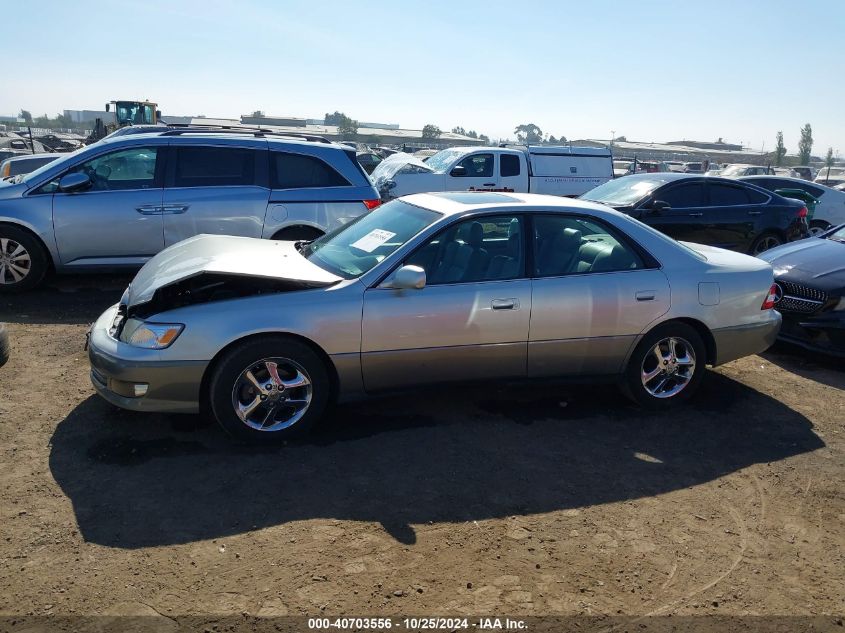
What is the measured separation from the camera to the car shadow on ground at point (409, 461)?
3.55 m

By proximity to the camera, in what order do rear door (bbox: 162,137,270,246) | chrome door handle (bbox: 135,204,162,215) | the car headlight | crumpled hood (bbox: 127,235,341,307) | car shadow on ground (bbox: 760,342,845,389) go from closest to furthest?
the car headlight
crumpled hood (bbox: 127,235,341,307)
car shadow on ground (bbox: 760,342,845,389)
chrome door handle (bbox: 135,204,162,215)
rear door (bbox: 162,137,270,246)

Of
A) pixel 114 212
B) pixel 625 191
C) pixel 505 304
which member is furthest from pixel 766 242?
pixel 114 212

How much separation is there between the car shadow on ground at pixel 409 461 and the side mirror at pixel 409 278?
0.83 meters

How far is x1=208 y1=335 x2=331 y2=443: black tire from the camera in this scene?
411 cm

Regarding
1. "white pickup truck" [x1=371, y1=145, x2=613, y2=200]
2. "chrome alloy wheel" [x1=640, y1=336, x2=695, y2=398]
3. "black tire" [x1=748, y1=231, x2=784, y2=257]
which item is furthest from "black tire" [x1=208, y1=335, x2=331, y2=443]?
"white pickup truck" [x1=371, y1=145, x2=613, y2=200]

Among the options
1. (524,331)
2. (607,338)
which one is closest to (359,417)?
(524,331)

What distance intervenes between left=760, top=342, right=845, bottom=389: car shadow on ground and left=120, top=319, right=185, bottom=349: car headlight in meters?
5.42

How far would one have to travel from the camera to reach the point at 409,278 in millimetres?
4219

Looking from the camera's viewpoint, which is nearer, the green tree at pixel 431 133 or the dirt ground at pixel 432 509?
the dirt ground at pixel 432 509

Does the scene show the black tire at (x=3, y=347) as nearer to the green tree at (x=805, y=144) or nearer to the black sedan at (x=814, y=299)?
the black sedan at (x=814, y=299)

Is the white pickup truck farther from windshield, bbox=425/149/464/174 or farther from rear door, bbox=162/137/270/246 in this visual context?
rear door, bbox=162/137/270/246

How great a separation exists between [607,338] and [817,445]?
63.7 inches

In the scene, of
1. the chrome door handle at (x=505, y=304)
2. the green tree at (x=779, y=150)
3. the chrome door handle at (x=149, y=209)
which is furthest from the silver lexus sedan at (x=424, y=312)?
the green tree at (x=779, y=150)

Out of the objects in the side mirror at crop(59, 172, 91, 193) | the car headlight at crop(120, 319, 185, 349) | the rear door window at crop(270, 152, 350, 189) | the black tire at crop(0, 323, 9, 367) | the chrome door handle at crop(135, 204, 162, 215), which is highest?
the rear door window at crop(270, 152, 350, 189)
